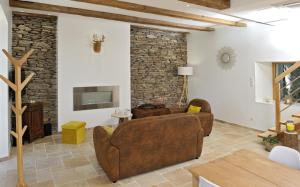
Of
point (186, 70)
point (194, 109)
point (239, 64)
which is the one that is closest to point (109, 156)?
point (194, 109)

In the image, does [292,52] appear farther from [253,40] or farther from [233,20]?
[233,20]

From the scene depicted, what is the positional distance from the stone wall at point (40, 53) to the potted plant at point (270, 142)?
17.1 feet

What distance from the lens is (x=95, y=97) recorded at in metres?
6.11

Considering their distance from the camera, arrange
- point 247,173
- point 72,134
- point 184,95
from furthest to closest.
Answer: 1. point 184,95
2. point 72,134
3. point 247,173

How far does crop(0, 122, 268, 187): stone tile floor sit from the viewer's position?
3.13 m

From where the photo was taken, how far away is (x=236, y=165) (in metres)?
1.98

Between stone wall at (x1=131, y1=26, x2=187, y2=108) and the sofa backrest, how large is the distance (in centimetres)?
376

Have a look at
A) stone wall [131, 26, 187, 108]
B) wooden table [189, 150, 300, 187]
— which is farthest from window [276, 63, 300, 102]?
wooden table [189, 150, 300, 187]

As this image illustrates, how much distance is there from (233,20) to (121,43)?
3.24 meters

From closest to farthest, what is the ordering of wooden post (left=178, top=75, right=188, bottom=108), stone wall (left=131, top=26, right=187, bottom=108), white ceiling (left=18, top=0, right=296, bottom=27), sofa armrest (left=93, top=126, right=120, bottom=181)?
sofa armrest (left=93, top=126, right=120, bottom=181)
white ceiling (left=18, top=0, right=296, bottom=27)
stone wall (left=131, top=26, right=187, bottom=108)
wooden post (left=178, top=75, right=188, bottom=108)

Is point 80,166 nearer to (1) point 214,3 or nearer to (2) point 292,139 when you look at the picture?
(1) point 214,3

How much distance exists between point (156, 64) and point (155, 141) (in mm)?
4708

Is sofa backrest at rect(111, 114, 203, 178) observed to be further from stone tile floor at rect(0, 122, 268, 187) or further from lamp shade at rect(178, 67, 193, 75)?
lamp shade at rect(178, 67, 193, 75)

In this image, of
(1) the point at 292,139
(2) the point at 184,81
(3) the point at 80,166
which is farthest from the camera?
(2) the point at 184,81
